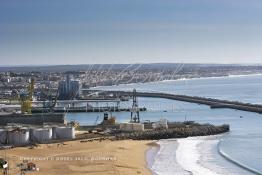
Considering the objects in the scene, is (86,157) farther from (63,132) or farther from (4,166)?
(63,132)

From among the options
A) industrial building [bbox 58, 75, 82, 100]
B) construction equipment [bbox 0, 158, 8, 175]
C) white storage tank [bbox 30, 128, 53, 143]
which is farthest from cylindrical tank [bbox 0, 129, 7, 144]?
industrial building [bbox 58, 75, 82, 100]

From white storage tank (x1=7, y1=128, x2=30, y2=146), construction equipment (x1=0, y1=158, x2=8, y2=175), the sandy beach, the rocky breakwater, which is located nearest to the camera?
construction equipment (x1=0, y1=158, x2=8, y2=175)

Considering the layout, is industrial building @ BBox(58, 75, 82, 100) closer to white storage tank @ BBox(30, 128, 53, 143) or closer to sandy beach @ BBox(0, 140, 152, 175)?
white storage tank @ BBox(30, 128, 53, 143)

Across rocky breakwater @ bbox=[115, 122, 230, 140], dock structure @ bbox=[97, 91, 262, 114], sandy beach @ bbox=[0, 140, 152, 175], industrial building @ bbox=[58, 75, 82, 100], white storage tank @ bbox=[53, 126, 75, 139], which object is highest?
industrial building @ bbox=[58, 75, 82, 100]

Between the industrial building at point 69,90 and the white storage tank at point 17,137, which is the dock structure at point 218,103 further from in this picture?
the white storage tank at point 17,137

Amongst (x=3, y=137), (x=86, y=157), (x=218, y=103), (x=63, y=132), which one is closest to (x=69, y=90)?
(x=218, y=103)

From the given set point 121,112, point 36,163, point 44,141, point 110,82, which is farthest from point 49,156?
point 110,82

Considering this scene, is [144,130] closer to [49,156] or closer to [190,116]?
[49,156]

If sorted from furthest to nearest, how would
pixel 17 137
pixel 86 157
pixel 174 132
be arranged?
pixel 174 132 → pixel 17 137 → pixel 86 157
